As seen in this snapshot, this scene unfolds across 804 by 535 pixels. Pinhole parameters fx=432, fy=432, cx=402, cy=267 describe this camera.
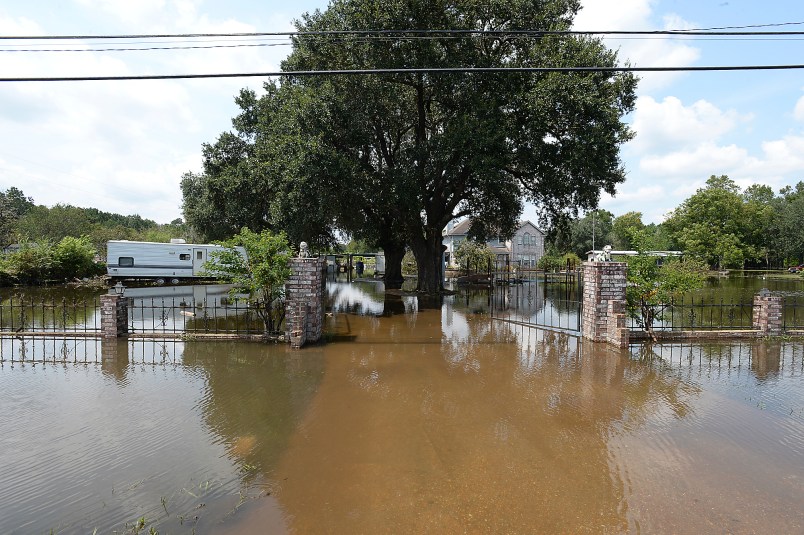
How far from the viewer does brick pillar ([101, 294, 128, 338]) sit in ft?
35.7

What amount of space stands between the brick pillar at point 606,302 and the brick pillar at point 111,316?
39.1 ft

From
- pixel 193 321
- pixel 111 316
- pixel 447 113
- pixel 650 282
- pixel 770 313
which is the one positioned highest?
pixel 447 113

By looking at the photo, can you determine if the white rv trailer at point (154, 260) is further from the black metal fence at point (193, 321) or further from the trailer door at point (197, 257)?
the black metal fence at point (193, 321)

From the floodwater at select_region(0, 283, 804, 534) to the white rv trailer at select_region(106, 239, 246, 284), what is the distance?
2204cm

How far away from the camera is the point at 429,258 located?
2344 centimetres

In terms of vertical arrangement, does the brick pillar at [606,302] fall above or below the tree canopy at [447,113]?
below

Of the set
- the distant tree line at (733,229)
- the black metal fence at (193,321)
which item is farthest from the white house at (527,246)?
the black metal fence at (193,321)

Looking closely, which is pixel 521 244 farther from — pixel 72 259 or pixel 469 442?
pixel 469 442

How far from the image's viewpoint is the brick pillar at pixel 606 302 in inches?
408

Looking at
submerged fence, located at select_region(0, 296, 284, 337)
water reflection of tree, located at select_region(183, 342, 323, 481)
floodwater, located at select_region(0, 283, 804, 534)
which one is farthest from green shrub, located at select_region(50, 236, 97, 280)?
water reflection of tree, located at select_region(183, 342, 323, 481)

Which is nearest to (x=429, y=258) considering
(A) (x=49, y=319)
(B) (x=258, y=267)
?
(B) (x=258, y=267)

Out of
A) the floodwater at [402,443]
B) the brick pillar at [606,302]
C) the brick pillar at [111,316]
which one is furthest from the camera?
the brick pillar at [111,316]

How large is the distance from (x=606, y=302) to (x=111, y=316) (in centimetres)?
1239

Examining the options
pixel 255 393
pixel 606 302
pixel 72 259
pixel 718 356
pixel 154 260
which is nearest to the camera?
pixel 255 393
